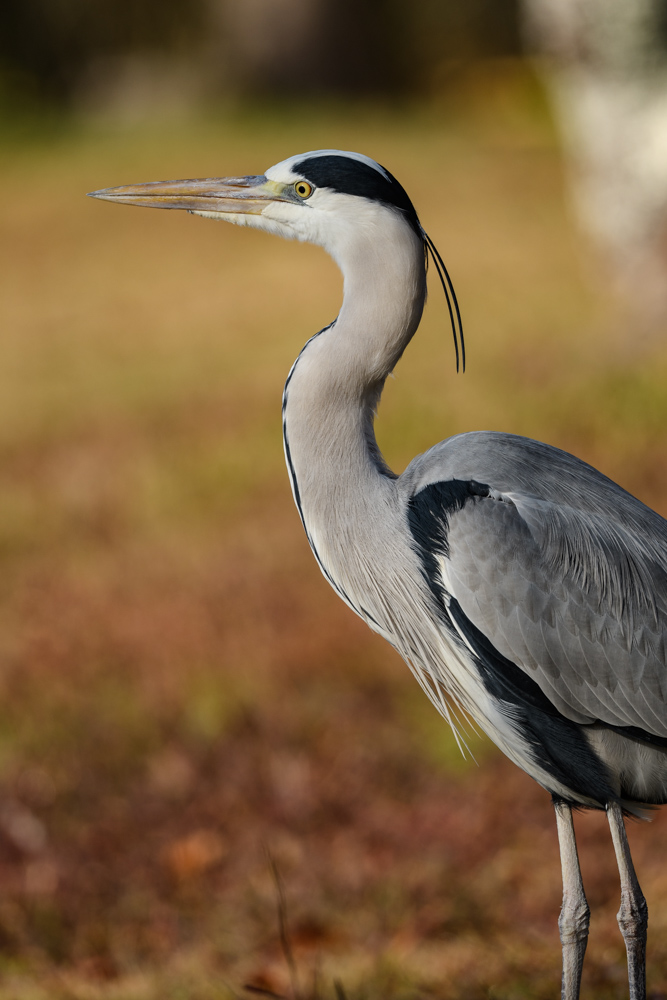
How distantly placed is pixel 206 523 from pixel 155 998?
3900 mm

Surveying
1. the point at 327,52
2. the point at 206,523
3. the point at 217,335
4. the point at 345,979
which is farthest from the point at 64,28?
the point at 345,979

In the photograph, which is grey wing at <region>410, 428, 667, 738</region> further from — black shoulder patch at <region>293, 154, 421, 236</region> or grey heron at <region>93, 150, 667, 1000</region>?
black shoulder patch at <region>293, 154, 421, 236</region>

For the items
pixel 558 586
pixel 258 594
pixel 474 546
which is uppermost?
pixel 474 546

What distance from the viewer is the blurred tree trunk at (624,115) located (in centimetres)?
818

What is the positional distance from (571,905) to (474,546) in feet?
2.93

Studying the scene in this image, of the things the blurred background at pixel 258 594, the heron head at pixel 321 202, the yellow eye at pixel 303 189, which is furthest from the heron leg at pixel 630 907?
the yellow eye at pixel 303 189

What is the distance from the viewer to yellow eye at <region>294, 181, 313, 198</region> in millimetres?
2465

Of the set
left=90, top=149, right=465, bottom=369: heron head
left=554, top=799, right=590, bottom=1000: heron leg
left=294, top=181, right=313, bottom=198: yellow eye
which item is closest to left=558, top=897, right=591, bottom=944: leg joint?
left=554, top=799, right=590, bottom=1000: heron leg

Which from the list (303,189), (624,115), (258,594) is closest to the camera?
(303,189)

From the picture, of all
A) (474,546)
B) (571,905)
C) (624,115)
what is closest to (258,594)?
(571,905)

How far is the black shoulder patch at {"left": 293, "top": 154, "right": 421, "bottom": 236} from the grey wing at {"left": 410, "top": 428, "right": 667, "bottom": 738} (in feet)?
1.87

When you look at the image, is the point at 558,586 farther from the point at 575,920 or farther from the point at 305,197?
the point at 305,197

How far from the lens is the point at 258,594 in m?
5.82

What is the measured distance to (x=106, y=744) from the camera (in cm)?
471
